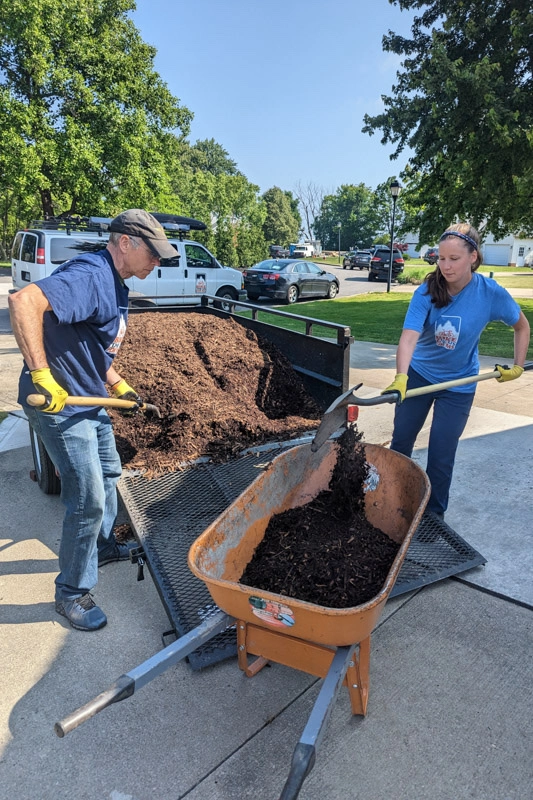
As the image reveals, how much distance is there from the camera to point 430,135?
12.8m

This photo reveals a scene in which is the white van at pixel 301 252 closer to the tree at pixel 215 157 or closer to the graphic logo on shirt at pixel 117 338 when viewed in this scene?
the tree at pixel 215 157

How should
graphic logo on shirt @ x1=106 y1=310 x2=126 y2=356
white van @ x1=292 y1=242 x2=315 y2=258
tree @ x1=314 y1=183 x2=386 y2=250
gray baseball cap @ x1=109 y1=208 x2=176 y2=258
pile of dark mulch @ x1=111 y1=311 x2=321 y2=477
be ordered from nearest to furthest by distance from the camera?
gray baseball cap @ x1=109 y1=208 x2=176 y2=258 → graphic logo on shirt @ x1=106 y1=310 x2=126 y2=356 → pile of dark mulch @ x1=111 y1=311 x2=321 y2=477 → white van @ x1=292 y1=242 x2=315 y2=258 → tree @ x1=314 y1=183 x2=386 y2=250

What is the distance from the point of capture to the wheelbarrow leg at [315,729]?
1478 millimetres

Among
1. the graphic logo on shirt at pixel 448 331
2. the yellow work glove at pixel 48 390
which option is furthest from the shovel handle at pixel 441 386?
the yellow work glove at pixel 48 390

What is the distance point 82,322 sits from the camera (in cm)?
248

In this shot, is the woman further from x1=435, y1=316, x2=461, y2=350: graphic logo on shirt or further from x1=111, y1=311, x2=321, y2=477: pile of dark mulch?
x1=111, y1=311, x2=321, y2=477: pile of dark mulch

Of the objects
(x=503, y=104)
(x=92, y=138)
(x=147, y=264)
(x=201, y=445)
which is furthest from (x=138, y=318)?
(x=92, y=138)

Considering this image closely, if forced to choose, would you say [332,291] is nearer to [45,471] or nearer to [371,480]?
[45,471]

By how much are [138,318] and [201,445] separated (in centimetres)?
241

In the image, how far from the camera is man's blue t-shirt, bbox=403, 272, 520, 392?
3205 mm

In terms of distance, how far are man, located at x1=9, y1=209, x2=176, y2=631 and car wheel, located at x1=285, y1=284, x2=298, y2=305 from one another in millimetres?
16722

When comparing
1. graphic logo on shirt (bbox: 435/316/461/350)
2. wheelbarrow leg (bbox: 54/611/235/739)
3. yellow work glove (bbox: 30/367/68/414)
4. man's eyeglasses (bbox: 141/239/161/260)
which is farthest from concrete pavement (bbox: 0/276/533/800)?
man's eyeglasses (bbox: 141/239/161/260)

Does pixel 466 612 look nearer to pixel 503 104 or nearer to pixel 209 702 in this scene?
pixel 209 702

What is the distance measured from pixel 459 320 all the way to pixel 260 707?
2.36 meters
